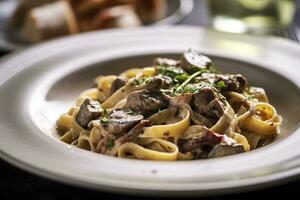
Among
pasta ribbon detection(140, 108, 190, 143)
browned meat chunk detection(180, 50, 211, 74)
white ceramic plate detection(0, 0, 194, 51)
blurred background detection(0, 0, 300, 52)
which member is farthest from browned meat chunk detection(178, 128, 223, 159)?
white ceramic plate detection(0, 0, 194, 51)

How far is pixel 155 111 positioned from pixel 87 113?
0.36m

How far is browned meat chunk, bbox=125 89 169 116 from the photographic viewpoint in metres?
3.47

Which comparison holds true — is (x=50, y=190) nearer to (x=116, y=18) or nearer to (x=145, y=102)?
(x=145, y=102)

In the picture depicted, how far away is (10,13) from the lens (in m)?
5.81

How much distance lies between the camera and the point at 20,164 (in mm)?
2902

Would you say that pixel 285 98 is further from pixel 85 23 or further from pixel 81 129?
pixel 85 23

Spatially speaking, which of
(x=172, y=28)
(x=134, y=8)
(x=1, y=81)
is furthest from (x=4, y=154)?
(x=134, y=8)

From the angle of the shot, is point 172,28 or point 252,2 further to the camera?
point 252,2

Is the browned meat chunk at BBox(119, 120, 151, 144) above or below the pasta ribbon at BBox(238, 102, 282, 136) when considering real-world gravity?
above

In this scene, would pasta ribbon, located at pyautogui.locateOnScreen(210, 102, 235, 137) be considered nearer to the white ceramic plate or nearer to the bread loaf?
the white ceramic plate

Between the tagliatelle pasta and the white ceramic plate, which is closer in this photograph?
the tagliatelle pasta

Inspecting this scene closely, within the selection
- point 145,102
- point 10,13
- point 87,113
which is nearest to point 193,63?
point 145,102

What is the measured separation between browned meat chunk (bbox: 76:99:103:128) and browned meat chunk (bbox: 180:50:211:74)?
1.90 ft

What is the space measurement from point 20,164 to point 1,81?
111cm
